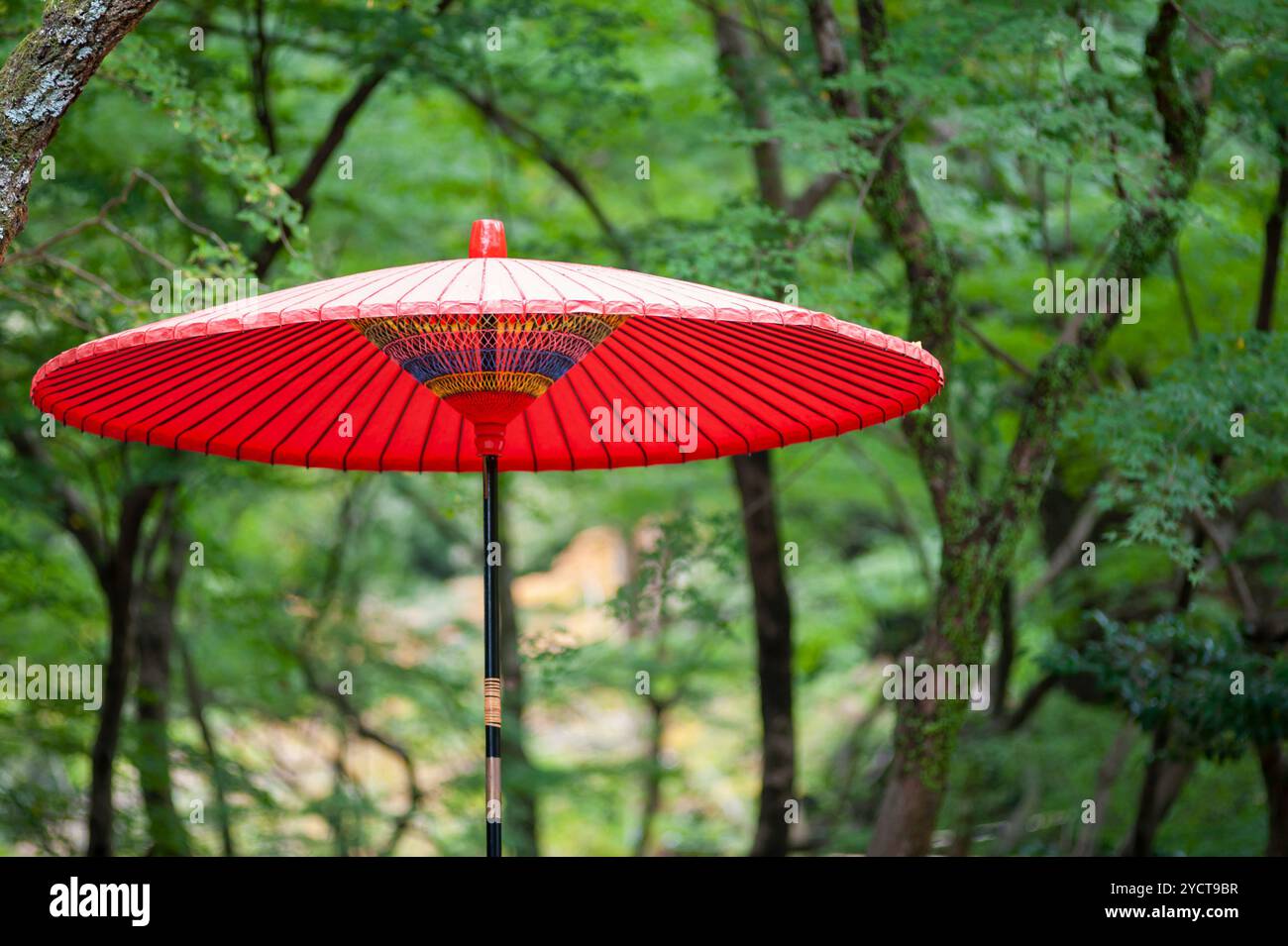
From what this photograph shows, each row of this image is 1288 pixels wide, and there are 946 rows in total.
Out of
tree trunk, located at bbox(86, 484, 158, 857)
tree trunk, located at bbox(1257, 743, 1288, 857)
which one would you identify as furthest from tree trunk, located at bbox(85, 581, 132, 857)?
tree trunk, located at bbox(1257, 743, 1288, 857)

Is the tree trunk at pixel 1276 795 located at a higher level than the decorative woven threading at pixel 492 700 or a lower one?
lower

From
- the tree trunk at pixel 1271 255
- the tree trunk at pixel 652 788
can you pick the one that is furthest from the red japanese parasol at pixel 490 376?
the tree trunk at pixel 652 788

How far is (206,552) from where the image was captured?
8742 mm

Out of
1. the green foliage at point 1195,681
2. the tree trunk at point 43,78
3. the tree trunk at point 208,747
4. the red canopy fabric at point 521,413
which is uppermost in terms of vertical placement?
the tree trunk at point 43,78

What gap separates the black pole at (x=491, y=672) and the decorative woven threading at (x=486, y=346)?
264mm

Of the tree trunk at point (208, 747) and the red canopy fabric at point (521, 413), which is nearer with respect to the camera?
the red canopy fabric at point (521, 413)

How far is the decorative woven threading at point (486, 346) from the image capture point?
300cm

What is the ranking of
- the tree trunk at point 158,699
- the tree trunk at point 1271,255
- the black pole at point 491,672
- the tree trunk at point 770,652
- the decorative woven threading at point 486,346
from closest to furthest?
1. the decorative woven threading at point 486,346
2. the black pole at point 491,672
3. the tree trunk at point 1271,255
4. the tree trunk at point 770,652
5. the tree trunk at point 158,699

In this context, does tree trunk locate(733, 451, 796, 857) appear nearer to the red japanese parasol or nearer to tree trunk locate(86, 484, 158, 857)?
tree trunk locate(86, 484, 158, 857)

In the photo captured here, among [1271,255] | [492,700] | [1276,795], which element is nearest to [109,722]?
[492,700]

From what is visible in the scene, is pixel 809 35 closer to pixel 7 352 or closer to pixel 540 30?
pixel 540 30

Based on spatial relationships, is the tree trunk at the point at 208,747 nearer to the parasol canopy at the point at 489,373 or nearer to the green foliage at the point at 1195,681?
the parasol canopy at the point at 489,373
